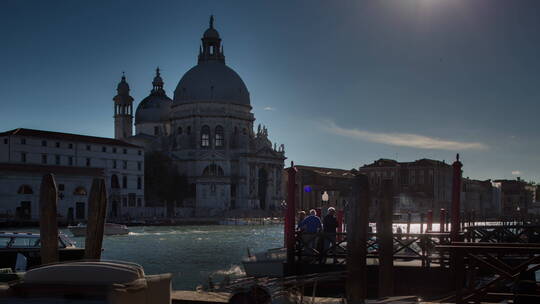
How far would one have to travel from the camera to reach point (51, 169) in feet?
185

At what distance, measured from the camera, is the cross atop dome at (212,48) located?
90438 millimetres

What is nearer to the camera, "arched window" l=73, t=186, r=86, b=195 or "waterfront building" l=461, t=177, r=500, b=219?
"arched window" l=73, t=186, r=86, b=195

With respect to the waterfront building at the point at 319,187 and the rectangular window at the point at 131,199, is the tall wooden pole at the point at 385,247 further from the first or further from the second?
the waterfront building at the point at 319,187

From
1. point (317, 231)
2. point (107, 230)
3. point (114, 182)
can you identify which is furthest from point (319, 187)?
point (317, 231)

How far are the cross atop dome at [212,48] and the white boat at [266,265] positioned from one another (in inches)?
2976

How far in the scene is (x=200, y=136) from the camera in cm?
8475

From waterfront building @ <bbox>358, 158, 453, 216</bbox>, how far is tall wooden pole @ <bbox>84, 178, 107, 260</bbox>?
83005 mm

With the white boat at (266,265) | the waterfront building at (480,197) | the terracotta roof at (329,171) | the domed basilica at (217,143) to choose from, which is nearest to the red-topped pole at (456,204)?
the white boat at (266,265)

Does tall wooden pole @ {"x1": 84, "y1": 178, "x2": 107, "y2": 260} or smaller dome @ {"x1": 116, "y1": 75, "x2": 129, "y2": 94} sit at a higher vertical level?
smaller dome @ {"x1": 116, "y1": 75, "x2": 129, "y2": 94}

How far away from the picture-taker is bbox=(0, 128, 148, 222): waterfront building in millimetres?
53406

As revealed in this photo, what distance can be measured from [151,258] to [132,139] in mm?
61411

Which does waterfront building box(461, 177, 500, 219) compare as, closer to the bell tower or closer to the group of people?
the bell tower

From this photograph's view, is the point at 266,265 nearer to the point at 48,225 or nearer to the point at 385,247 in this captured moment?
the point at 385,247

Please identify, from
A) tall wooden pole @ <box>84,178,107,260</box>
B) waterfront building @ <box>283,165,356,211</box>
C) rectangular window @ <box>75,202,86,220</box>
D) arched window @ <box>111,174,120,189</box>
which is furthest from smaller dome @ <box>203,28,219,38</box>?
tall wooden pole @ <box>84,178,107,260</box>
